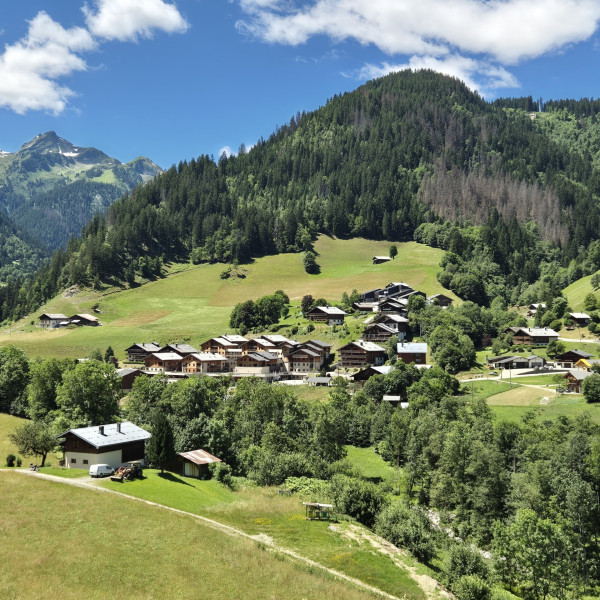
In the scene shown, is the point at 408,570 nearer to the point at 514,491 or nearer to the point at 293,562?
the point at 293,562

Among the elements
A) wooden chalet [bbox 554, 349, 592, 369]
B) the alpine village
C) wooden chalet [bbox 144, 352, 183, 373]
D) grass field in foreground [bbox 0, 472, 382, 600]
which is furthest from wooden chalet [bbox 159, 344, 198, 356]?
grass field in foreground [bbox 0, 472, 382, 600]

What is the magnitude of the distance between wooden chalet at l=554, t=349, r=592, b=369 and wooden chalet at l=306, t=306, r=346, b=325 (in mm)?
49284

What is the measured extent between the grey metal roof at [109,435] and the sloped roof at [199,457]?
4.66 m

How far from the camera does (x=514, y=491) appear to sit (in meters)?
55.1

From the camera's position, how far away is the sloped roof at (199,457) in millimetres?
57500

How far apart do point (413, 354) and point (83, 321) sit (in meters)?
88.2

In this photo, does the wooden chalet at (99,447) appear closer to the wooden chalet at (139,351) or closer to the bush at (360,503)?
the bush at (360,503)

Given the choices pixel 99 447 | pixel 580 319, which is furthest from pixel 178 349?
pixel 580 319

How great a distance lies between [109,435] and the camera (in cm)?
5350

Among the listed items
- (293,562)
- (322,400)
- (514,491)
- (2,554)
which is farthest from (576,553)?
(322,400)

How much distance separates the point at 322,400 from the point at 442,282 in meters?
78.8

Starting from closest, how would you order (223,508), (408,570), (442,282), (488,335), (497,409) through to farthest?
(408,570) < (223,508) < (497,409) < (488,335) < (442,282)

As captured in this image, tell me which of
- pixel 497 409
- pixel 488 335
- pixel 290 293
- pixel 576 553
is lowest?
pixel 576 553

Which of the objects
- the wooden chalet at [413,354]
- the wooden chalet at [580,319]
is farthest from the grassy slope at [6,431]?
the wooden chalet at [580,319]
